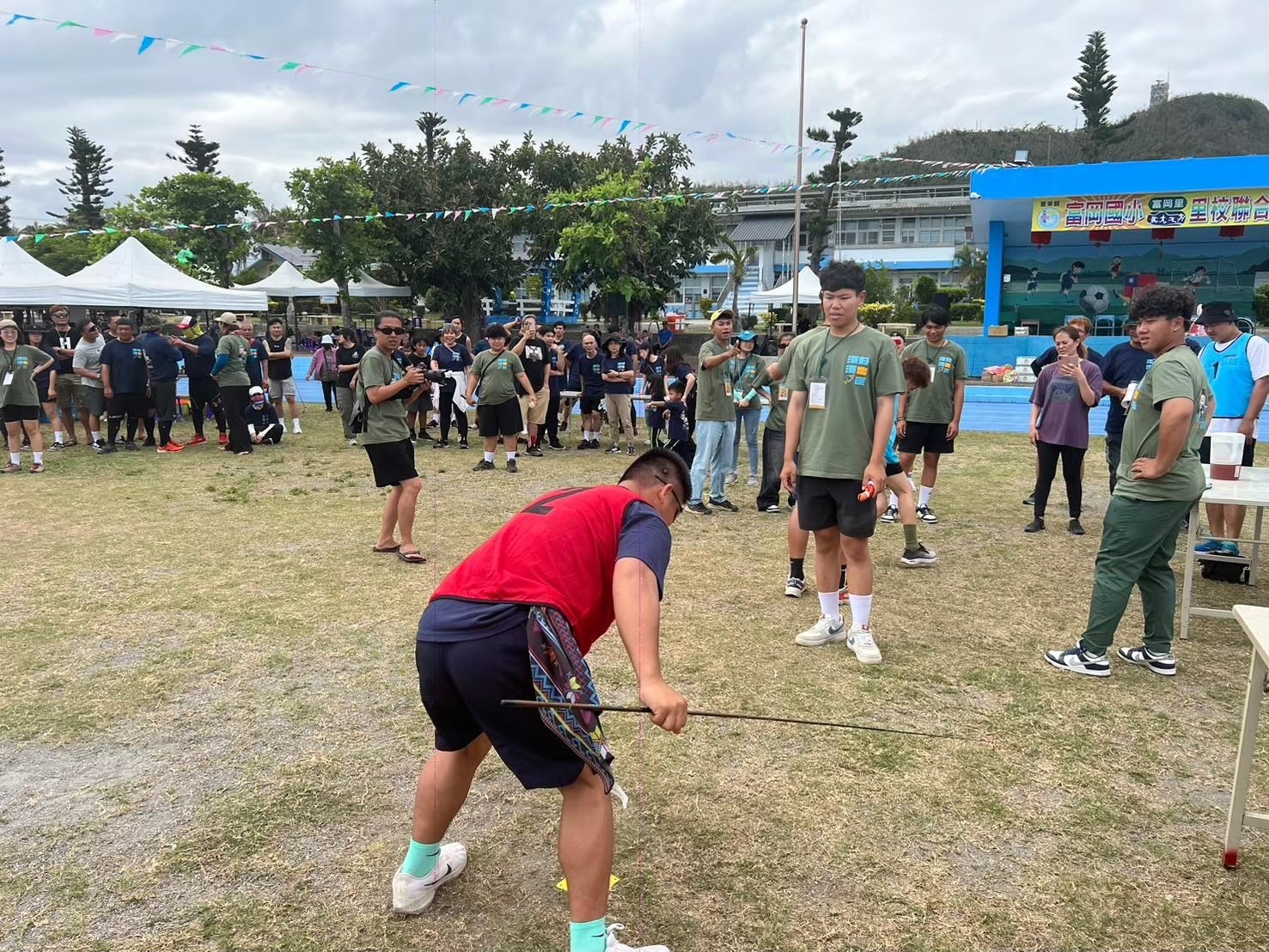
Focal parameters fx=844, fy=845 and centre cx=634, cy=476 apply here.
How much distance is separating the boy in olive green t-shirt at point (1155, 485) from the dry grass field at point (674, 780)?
26 centimetres

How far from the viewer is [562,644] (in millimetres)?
2078

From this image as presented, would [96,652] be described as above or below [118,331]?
below

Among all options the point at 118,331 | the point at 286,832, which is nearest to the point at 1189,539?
the point at 286,832

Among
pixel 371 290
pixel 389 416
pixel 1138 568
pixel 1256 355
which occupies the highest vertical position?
pixel 371 290

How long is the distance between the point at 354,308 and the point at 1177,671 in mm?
44030

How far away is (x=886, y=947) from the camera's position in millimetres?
2391

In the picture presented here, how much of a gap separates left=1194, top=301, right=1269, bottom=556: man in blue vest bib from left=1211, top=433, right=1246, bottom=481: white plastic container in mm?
74

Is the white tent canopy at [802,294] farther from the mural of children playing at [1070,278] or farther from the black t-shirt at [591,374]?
the black t-shirt at [591,374]

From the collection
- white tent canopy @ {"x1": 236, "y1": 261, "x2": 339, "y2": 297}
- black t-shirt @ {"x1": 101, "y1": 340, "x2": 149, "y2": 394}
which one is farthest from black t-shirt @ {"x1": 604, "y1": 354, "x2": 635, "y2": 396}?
white tent canopy @ {"x1": 236, "y1": 261, "x2": 339, "y2": 297}

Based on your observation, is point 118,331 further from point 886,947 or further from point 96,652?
point 886,947

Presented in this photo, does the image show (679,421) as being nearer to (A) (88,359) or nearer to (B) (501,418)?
(B) (501,418)

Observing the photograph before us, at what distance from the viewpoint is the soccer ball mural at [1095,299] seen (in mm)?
25734

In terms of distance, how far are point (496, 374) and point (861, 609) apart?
6297 millimetres

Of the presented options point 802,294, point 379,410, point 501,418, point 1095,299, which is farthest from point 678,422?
point 1095,299
